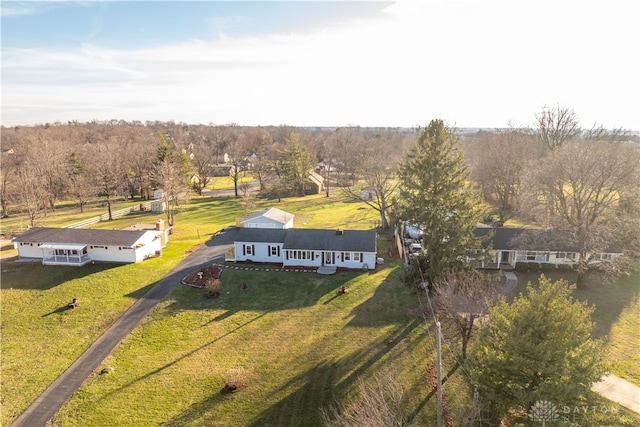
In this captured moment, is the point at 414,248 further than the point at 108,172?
No

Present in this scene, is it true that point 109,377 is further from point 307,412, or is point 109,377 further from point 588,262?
point 588,262

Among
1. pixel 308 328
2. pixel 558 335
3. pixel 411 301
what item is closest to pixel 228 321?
pixel 308 328

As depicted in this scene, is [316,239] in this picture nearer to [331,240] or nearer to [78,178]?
[331,240]

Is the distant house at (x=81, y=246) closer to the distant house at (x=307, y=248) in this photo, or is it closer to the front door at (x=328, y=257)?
the distant house at (x=307, y=248)

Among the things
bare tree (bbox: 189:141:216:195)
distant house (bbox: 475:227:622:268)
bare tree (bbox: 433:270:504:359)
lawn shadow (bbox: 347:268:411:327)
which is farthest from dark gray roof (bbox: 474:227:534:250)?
bare tree (bbox: 189:141:216:195)

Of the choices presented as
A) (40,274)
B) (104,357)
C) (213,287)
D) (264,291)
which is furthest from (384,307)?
(40,274)

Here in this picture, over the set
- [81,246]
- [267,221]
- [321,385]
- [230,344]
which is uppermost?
[267,221]

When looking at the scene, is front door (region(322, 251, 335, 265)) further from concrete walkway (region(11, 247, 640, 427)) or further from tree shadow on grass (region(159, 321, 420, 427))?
tree shadow on grass (region(159, 321, 420, 427))
